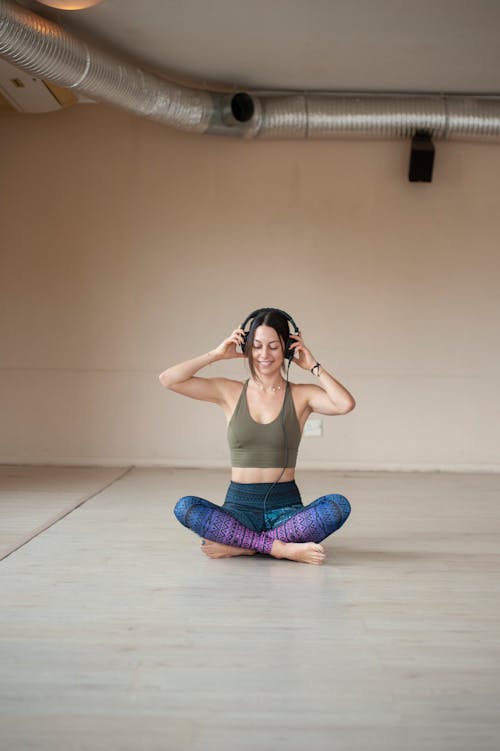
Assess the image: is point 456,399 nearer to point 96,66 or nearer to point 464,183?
point 464,183

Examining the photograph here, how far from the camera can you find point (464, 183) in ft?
22.3

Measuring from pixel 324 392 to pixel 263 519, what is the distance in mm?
628

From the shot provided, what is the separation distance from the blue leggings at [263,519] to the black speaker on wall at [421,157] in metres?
3.69

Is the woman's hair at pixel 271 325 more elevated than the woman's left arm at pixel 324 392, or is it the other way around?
the woman's hair at pixel 271 325

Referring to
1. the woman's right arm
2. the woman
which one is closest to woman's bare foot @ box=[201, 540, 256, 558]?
the woman

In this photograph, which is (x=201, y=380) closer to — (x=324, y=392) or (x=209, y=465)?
(x=324, y=392)

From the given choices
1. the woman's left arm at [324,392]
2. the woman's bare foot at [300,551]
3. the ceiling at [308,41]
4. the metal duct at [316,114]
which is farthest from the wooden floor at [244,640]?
the metal duct at [316,114]

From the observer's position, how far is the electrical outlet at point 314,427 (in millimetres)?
6793

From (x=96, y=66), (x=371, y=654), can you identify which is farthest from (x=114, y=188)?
(x=371, y=654)

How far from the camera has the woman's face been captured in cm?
364

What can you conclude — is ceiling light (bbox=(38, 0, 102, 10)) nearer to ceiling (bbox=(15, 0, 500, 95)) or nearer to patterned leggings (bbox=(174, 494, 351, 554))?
ceiling (bbox=(15, 0, 500, 95))

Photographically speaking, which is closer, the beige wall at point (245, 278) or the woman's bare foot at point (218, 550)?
the woman's bare foot at point (218, 550)

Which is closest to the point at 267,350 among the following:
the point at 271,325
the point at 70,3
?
the point at 271,325

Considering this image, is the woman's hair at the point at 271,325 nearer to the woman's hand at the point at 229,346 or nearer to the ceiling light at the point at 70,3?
the woman's hand at the point at 229,346
